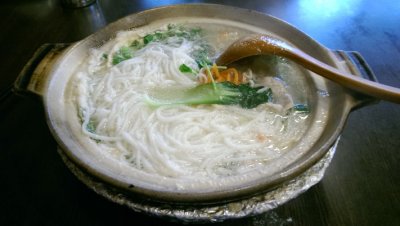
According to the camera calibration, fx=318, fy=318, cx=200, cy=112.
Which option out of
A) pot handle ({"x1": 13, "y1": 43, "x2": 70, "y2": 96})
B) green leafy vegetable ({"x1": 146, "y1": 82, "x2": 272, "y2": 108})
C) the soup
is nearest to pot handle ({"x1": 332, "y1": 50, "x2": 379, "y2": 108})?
the soup

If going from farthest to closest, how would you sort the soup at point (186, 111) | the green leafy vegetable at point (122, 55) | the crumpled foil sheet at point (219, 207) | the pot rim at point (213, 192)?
the green leafy vegetable at point (122, 55) → the soup at point (186, 111) → the crumpled foil sheet at point (219, 207) → the pot rim at point (213, 192)

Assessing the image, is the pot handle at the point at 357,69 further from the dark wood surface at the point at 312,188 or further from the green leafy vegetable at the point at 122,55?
the green leafy vegetable at the point at 122,55

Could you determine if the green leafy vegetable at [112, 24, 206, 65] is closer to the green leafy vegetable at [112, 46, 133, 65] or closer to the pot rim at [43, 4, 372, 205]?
the green leafy vegetable at [112, 46, 133, 65]

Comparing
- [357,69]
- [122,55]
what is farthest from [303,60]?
[122,55]

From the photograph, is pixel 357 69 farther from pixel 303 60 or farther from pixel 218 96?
pixel 218 96

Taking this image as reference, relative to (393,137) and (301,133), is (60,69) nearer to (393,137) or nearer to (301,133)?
(301,133)

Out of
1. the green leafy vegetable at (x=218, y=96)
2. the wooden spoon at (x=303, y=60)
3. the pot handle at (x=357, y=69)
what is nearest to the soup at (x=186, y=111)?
the green leafy vegetable at (x=218, y=96)

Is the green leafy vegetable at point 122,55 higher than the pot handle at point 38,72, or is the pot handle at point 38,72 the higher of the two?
the pot handle at point 38,72

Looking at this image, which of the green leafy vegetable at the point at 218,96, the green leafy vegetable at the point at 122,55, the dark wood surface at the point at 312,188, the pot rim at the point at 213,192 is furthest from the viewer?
the green leafy vegetable at the point at 122,55
